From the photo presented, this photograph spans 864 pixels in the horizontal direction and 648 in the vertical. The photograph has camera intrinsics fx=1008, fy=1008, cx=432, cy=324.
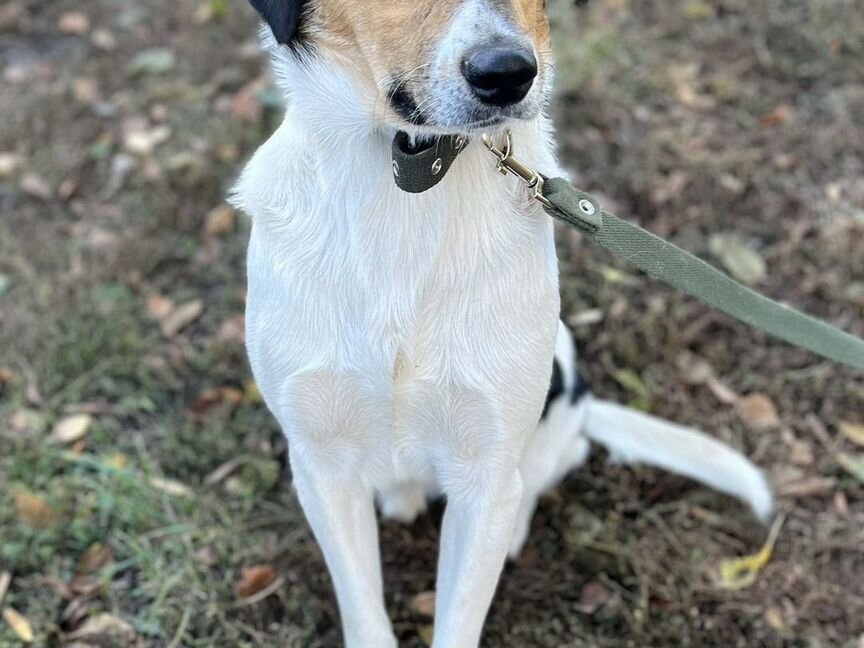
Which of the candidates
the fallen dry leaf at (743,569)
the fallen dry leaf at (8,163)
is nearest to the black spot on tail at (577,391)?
the fallen dry leaf at (743,569)

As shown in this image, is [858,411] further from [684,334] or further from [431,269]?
[431,269]

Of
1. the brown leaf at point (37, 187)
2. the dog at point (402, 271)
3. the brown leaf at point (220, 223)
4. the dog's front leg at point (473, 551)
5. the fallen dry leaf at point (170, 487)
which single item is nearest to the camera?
the dog at point (402, 271)

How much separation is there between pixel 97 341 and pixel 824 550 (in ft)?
8.63

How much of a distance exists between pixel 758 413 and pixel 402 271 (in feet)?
6.43

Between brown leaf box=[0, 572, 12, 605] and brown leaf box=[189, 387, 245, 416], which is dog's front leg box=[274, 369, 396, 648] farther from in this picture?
brown leaf box=[189, 387, 245, 416]

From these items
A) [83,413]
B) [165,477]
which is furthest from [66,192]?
[165,477]

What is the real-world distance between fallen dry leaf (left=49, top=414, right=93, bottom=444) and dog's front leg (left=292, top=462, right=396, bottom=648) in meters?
1.39

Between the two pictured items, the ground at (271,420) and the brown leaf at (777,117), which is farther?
the brown leaf at (777,117)

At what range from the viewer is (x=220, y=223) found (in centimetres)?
430

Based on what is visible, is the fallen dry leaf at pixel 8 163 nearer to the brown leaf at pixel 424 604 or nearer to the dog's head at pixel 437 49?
the brown leaf at pixel 424 604

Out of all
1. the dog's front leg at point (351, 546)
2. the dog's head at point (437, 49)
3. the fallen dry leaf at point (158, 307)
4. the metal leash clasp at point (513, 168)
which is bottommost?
the fallen dry leaf at point (158, 307)

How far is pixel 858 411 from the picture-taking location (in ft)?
11.6

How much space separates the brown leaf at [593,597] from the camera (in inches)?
117

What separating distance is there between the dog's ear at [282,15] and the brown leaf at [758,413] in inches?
90.6
